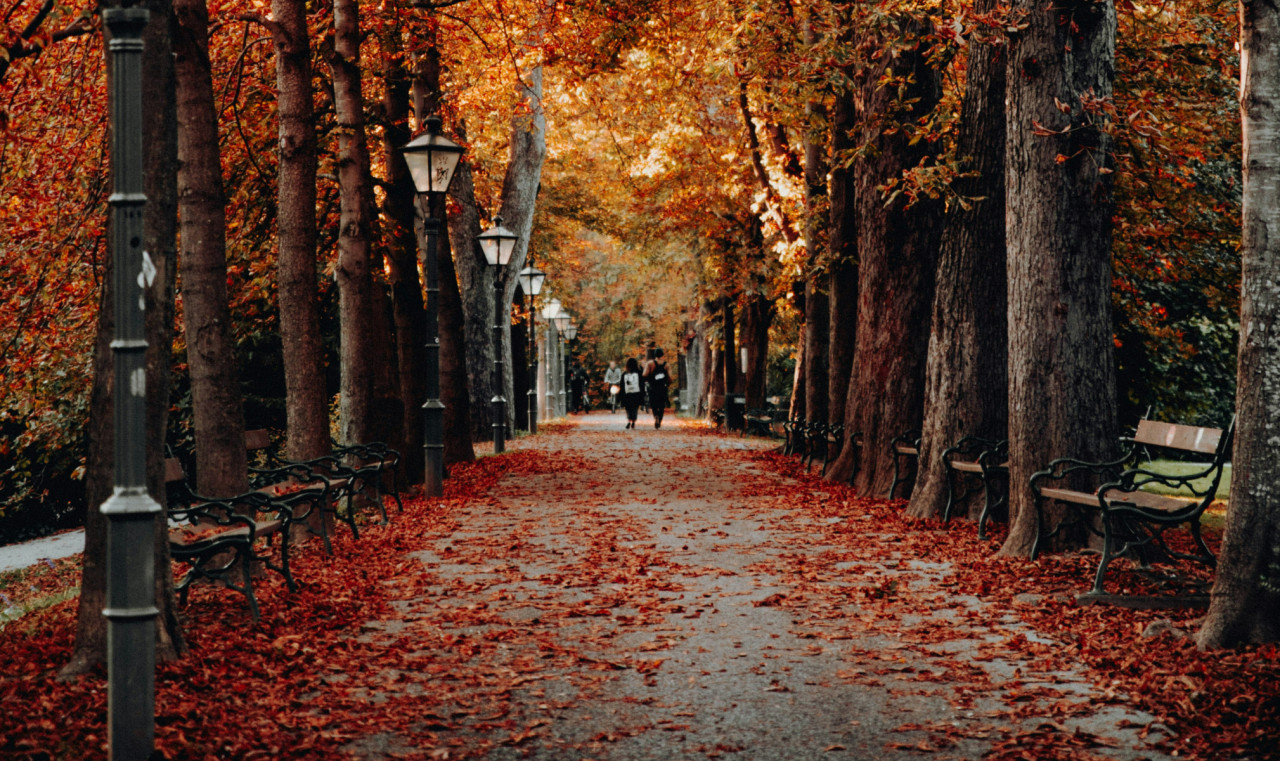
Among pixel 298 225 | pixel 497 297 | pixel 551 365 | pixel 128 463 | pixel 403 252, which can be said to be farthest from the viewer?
pixel 551 365

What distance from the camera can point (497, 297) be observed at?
2539cm

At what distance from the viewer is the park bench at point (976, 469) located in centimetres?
1073

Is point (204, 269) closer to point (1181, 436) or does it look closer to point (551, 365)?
point (1181, 436)

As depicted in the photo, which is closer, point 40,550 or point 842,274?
point 842,274

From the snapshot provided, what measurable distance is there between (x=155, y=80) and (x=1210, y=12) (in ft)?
40.4

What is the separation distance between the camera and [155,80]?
5.70 meters

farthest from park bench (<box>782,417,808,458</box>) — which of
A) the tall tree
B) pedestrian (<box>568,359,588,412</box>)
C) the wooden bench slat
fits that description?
pedestrian (<box>568,359,588,412</box>)

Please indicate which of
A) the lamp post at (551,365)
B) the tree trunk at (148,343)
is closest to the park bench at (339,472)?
the tree trunk at (148,343)

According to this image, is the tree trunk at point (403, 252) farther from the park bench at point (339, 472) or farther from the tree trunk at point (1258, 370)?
the tree trunk at point (1258, 370)

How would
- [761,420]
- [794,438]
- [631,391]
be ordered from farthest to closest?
1. [631,391]
2. [761,420]
3. [794,438]

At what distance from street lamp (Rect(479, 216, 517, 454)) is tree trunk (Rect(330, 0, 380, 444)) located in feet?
26.2

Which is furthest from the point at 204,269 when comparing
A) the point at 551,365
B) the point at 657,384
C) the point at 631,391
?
the point at 551,365

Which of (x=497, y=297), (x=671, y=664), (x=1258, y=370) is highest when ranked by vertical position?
(x=497, y=297)

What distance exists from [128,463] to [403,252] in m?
11.3
